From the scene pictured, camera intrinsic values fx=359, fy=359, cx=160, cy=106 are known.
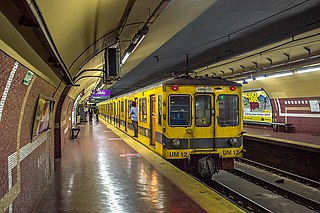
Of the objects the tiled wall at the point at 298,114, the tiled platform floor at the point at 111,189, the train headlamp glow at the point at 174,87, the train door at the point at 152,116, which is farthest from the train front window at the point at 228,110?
the tiled wall at the point at 298,114

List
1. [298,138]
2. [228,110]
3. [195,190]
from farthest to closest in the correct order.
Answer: [298,138] < [228,110] < [195,190]

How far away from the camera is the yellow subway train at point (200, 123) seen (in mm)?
8969

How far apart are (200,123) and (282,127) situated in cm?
1192

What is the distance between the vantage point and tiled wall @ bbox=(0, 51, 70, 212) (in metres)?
3.19

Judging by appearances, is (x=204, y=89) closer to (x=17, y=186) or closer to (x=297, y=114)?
(x=17, y=186)

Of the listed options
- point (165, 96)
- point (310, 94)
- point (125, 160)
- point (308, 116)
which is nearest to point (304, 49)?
point (310, 94)

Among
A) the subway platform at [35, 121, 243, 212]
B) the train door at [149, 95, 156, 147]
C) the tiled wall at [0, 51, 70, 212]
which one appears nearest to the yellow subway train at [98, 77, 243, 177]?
the subway platform at [35, 121, 243, 212]

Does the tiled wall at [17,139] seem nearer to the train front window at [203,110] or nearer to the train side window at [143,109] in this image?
the train front window at [203,110]

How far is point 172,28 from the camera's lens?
34.7 feet

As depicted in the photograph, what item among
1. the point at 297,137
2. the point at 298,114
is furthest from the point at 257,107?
the point at 297,137

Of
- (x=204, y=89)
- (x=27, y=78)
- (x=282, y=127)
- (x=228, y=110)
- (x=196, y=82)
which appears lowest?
(x=282, y=127)

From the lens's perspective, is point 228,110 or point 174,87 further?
point 228,110

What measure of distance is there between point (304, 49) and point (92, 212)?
10.6 meters

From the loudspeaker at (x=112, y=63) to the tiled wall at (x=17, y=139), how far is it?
3467 millimetres
